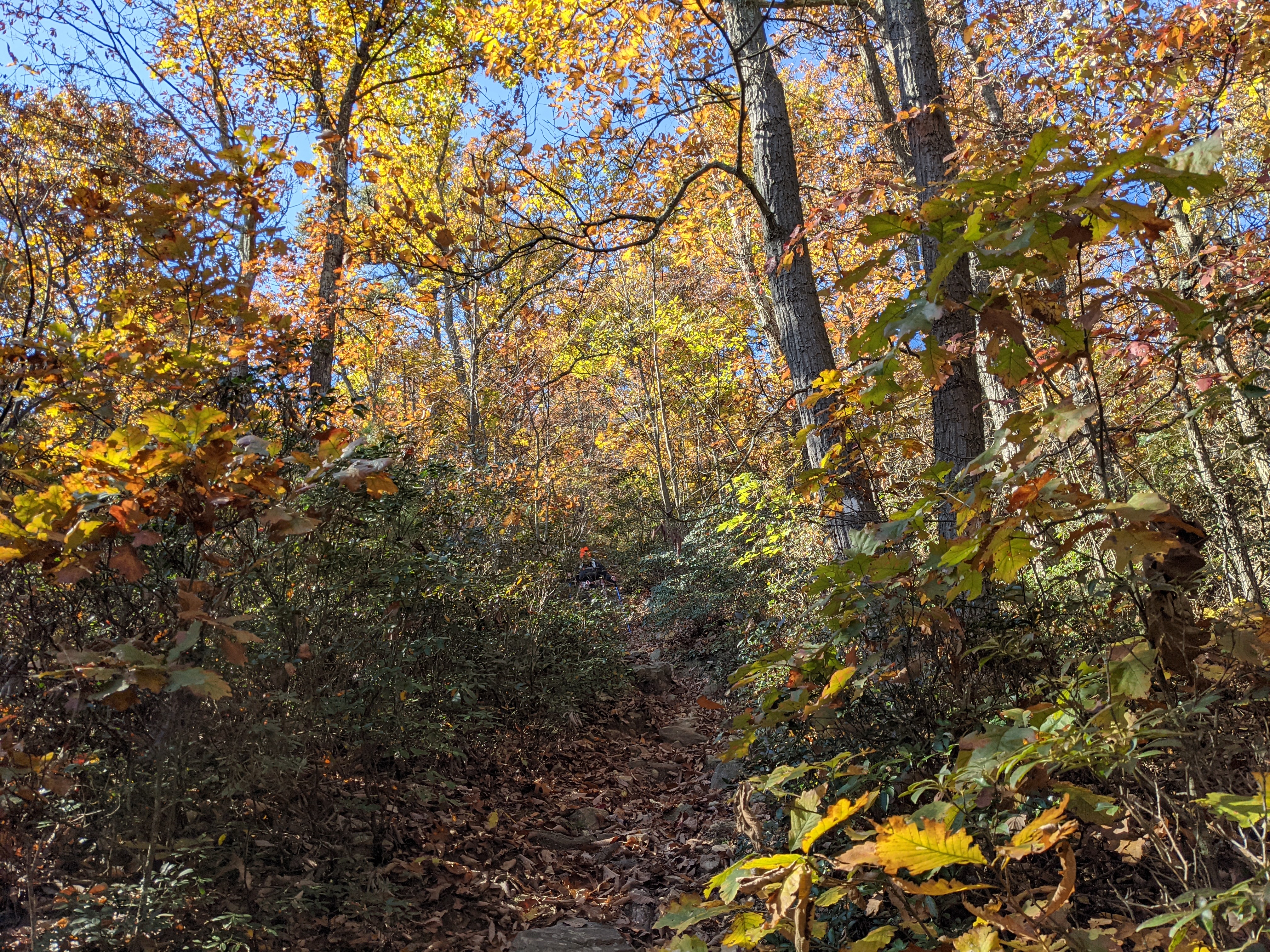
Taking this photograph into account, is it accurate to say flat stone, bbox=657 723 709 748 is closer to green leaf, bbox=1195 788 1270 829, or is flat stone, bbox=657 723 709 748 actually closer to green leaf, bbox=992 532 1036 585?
green leaf, bbox=992 532 1036 585

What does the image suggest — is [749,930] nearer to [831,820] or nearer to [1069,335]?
[831,820]

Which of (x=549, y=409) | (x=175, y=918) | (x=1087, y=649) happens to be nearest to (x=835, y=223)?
(x=1087, y=649)

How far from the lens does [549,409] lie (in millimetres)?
17016

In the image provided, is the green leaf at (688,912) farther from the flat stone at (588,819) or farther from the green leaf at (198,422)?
the flat stone at (588,819)

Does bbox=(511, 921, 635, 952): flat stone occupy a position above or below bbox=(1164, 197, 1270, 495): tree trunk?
below

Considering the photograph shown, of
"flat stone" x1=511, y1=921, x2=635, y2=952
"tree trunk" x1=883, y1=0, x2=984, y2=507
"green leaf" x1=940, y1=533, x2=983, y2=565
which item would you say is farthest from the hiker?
"green leaf" x1=940, y1=533, x2=983, y2=565

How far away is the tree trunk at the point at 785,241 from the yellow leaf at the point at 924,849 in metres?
3.73

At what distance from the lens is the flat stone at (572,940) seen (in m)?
3.48

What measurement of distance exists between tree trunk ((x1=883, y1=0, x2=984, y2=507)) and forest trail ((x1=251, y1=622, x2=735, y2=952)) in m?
2.65

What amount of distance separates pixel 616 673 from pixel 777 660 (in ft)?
18.7

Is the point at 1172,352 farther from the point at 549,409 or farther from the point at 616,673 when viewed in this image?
the point at 549,409

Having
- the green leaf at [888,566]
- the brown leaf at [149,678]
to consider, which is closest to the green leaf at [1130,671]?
the green leaf at [888,566]

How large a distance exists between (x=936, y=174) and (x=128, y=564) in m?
5.18

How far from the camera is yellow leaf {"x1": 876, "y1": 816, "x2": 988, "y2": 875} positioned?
130 cm
